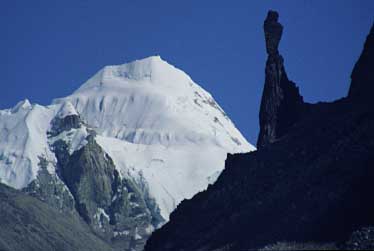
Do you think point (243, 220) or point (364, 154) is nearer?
point (364, 154)

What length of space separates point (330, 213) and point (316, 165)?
2039 cm

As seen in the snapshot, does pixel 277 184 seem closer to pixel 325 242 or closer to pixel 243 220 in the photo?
pixel 243 220

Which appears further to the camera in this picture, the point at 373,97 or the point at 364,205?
the point at 373,97

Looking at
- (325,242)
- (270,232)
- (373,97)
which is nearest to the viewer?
(325,242)

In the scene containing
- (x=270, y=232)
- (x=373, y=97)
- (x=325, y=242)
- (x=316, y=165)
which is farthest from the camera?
(x=373, y=97)

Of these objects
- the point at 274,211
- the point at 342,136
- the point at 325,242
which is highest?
the point at 342,136

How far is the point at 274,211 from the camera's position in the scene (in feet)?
591

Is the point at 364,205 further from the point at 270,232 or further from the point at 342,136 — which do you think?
the point at 342,136

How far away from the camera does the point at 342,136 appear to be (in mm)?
188250

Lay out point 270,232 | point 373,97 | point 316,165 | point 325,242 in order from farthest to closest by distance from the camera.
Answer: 1. point 373,97
2. point 316,165
3. point 270,232
4. point 325,242

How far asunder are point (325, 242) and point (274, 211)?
2464cm

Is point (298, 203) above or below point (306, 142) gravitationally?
below

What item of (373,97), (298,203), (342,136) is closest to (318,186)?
(298,203)

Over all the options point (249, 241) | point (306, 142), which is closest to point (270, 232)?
point (249, 241)
